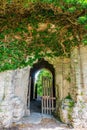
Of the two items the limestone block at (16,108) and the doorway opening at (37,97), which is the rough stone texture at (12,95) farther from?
the doorway opening at (37,97)

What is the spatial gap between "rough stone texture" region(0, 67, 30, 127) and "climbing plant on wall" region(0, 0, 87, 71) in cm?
41

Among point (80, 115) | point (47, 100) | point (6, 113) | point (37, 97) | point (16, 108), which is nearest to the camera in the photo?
point (6, 113)

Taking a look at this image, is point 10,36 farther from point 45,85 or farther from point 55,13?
point 45,85

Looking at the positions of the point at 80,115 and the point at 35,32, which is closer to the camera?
the point at 80,115

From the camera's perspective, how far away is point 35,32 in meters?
7.15

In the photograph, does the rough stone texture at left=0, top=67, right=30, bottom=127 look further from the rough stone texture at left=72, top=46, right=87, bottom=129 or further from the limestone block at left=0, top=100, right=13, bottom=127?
the rough stone texture at left=72, top=46, right=87, bottom=129

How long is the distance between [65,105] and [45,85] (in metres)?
2.34

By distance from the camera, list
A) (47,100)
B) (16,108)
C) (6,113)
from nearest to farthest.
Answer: (6,113)
(16,108)
(47,100)

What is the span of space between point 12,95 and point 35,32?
3.06 m

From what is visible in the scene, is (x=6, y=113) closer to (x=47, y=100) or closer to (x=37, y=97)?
(x=47, y=100)

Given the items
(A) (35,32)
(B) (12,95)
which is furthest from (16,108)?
(A) (35,32)

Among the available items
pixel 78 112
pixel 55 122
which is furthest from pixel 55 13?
pixel 55 122

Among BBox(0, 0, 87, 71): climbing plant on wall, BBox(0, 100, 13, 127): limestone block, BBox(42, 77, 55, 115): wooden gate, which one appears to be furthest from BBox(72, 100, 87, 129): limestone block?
BBox(0, 100, 13, 127): limestone block

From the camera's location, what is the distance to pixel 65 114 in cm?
662
